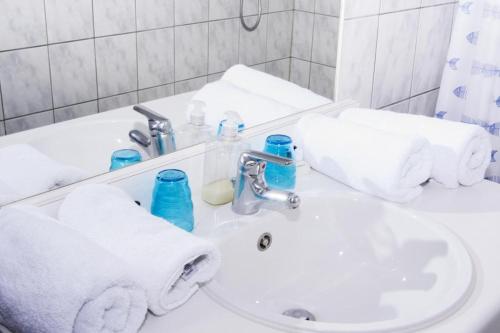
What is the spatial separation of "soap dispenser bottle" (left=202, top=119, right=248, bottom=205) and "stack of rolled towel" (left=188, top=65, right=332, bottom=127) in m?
0.07

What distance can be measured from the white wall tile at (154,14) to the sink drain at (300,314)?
2.16 ft

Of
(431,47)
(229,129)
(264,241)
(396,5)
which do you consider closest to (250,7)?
(229,129)

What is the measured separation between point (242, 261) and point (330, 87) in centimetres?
70

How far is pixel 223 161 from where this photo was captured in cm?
136

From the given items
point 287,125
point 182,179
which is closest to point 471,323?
point 182,179

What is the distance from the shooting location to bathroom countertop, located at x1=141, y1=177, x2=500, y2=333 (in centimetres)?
96

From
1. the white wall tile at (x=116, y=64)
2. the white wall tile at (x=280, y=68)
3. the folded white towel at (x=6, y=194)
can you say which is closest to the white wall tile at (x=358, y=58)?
the white wall tile at (x=280, y=68)

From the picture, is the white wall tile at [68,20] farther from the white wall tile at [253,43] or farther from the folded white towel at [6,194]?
the white wall tile at [253,43]

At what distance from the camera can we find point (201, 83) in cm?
140

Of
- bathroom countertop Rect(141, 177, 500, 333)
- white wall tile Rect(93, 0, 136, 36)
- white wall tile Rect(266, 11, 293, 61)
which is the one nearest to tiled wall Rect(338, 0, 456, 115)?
white wall tile Rect(266, 11, 293, 61)

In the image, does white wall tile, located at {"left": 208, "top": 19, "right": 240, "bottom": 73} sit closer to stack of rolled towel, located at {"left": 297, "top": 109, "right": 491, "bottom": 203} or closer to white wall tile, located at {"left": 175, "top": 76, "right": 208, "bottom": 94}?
white wall tile, located at {"left": 175, "top": 76, "right": 208, "bottom": 94}

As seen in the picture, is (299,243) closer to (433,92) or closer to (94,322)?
(94,322)

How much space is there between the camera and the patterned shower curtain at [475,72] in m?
2.07

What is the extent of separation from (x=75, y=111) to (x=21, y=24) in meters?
0.20
